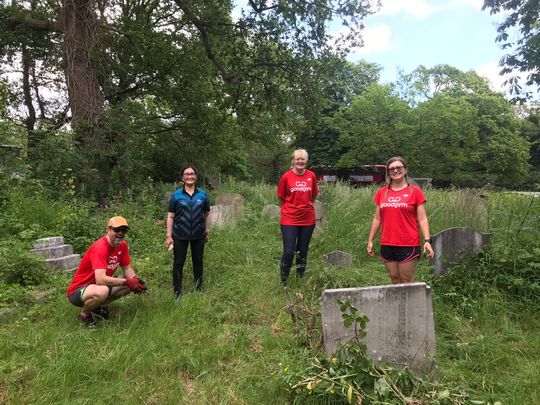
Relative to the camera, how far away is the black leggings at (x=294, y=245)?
4.85 meters

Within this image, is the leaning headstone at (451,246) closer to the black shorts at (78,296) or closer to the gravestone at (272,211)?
the black shorts at (78,296)

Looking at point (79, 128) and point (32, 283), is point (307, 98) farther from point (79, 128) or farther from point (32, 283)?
point (32, 283)

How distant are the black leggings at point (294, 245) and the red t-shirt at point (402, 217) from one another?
1256mm

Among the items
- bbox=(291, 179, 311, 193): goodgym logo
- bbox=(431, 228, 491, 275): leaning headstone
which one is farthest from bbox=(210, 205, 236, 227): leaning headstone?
bbox=(431, 228, 491, 275): leaning headstone

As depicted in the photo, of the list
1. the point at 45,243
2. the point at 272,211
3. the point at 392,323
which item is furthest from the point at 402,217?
the point at 272,211

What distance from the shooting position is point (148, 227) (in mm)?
7969

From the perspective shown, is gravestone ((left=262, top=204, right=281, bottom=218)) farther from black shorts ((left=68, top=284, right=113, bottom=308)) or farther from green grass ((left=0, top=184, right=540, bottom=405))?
black shorts ((left=68, top=284, right=113, bottom=308))

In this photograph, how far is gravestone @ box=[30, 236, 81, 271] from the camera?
18.0 feet

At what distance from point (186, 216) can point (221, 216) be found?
3.53m

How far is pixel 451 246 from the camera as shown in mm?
4773

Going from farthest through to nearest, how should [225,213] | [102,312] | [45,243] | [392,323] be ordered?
[225,213]
[45,243]
[102,312]
[392,323]

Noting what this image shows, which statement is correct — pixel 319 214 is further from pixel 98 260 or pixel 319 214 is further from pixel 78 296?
pixel 78 296

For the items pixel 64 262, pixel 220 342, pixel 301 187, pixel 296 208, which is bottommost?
pixel 220 342

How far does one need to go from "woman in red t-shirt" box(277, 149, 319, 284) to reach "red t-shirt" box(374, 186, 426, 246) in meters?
1.20
